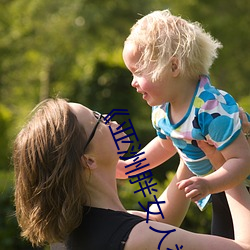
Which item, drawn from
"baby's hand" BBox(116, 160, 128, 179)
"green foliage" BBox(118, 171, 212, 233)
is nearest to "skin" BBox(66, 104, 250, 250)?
"baby's hand" BBox(116, 160, 128, 179)

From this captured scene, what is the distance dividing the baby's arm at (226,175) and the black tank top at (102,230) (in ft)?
0.83

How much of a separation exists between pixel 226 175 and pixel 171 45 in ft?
1.84

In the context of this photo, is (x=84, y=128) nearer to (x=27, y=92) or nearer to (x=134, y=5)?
(x=134, y=5)

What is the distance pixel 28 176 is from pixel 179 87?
68 cm

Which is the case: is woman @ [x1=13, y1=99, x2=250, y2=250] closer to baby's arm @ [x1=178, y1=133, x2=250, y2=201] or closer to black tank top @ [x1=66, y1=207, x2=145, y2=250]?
black tank top @ [x1=66, y1=207, x2=145, y2=250]

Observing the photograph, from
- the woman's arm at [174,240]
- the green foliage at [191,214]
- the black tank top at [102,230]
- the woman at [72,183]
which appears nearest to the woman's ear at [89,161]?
the woman at [72,183]

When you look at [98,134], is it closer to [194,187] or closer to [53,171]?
[53,171]

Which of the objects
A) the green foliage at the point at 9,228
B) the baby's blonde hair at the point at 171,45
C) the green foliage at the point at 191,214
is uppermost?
the baby's blonde hair at the point at 171,45

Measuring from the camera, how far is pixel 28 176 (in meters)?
2.72

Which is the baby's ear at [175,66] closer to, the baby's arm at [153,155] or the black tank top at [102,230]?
the baby's arm at [153,155]

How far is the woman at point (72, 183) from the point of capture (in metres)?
2.62

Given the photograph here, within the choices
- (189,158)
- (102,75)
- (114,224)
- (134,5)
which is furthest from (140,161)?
(134,5)

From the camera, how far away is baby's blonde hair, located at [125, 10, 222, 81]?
2738mm

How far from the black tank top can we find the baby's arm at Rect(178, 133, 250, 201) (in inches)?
9.9
